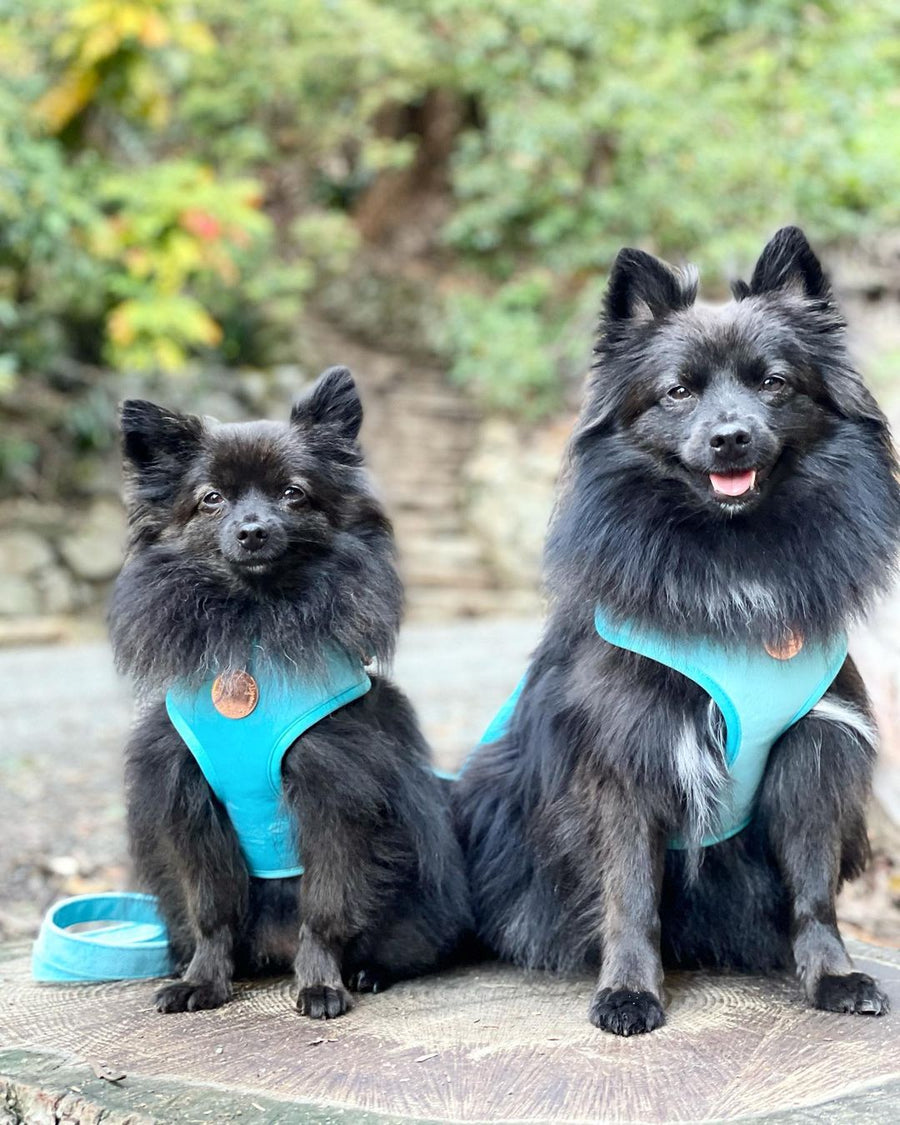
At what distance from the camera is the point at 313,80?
46.9ft

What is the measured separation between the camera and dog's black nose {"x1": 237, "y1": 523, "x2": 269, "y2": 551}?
2699mm

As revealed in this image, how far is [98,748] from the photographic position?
718cm

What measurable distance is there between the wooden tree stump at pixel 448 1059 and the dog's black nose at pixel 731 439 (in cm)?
118

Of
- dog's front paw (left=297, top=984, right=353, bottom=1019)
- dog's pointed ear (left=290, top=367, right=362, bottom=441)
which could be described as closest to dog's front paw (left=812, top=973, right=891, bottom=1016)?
dog's front paw (left=297, top=984, right=353, bottom=1019)

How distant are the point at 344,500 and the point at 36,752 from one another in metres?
4.70

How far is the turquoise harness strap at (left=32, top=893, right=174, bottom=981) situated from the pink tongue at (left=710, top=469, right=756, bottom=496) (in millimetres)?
1719

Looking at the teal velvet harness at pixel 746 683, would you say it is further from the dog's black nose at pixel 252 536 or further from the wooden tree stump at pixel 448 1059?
the dog's black nose at pixel 252 536

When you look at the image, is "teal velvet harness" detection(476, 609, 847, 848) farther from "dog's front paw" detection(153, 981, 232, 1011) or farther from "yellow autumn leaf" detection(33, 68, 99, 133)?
"yellow autumn leaf" detection(33, 68, 99, 133)

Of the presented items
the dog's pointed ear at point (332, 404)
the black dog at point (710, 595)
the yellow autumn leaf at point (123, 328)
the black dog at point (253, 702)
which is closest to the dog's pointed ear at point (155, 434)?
the black dog at point (253, 702)

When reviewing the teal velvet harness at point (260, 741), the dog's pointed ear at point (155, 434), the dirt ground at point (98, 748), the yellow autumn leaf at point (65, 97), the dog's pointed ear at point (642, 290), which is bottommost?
the dirt ground at point (98, 748)

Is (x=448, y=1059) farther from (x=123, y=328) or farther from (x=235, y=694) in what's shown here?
(x=123, y=328)

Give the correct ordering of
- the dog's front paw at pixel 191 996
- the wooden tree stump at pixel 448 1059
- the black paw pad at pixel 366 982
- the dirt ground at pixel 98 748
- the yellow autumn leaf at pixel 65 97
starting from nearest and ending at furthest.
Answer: the wooden tree stump at pixel 448 1059
the dog's front paw at pixel 191 996
the black paw pad at pixel 366 982
the dirt ground at pixel 98 748
the yellow autumn leaf at pixel 65 97

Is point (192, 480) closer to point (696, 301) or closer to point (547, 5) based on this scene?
point (696, 301)

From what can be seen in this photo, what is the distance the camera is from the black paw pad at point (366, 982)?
112 inches
